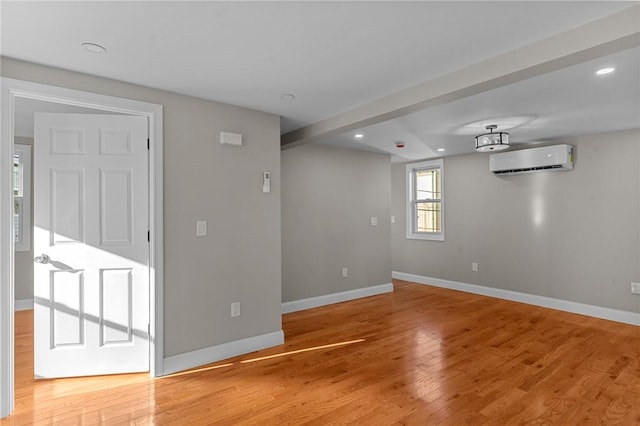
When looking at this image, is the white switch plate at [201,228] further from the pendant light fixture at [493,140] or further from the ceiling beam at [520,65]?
the pendant light fixture at [493,140]

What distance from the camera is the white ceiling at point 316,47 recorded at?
175cm

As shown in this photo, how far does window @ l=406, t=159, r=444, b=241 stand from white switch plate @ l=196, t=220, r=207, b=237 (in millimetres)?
4551

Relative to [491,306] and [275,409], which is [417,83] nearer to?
[275,409]

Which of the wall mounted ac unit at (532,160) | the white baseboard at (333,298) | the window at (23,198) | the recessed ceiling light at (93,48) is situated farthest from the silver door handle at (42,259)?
the wall mounted ac unit at (532,160)

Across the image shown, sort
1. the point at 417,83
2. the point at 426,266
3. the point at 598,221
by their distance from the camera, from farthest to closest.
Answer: the point at 426,266, the point at 598,221, the point at 417,83

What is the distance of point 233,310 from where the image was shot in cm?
325

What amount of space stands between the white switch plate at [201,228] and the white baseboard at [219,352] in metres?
1.03

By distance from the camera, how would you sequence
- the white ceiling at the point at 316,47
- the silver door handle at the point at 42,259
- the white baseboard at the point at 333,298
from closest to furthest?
the white ceiling at the point at 316,47, the silver door handle at the point at 42,259, the white baseboard at the point at 333,298

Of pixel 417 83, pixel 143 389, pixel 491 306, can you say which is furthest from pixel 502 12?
pixel 491 306

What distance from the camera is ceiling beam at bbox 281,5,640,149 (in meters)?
1.80

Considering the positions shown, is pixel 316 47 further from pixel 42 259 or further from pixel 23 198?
pixel 23 198

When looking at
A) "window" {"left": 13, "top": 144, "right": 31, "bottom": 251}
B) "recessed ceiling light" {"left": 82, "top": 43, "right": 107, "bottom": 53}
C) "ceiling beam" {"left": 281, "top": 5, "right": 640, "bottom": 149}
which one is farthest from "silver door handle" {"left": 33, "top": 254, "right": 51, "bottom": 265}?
"window" {"left": 13, "top": 144, "right": 31, "bottom": 251}

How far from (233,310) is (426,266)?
429cm

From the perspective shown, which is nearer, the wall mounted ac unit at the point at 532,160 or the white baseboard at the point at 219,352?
the white baseboard at the point at 219,352
